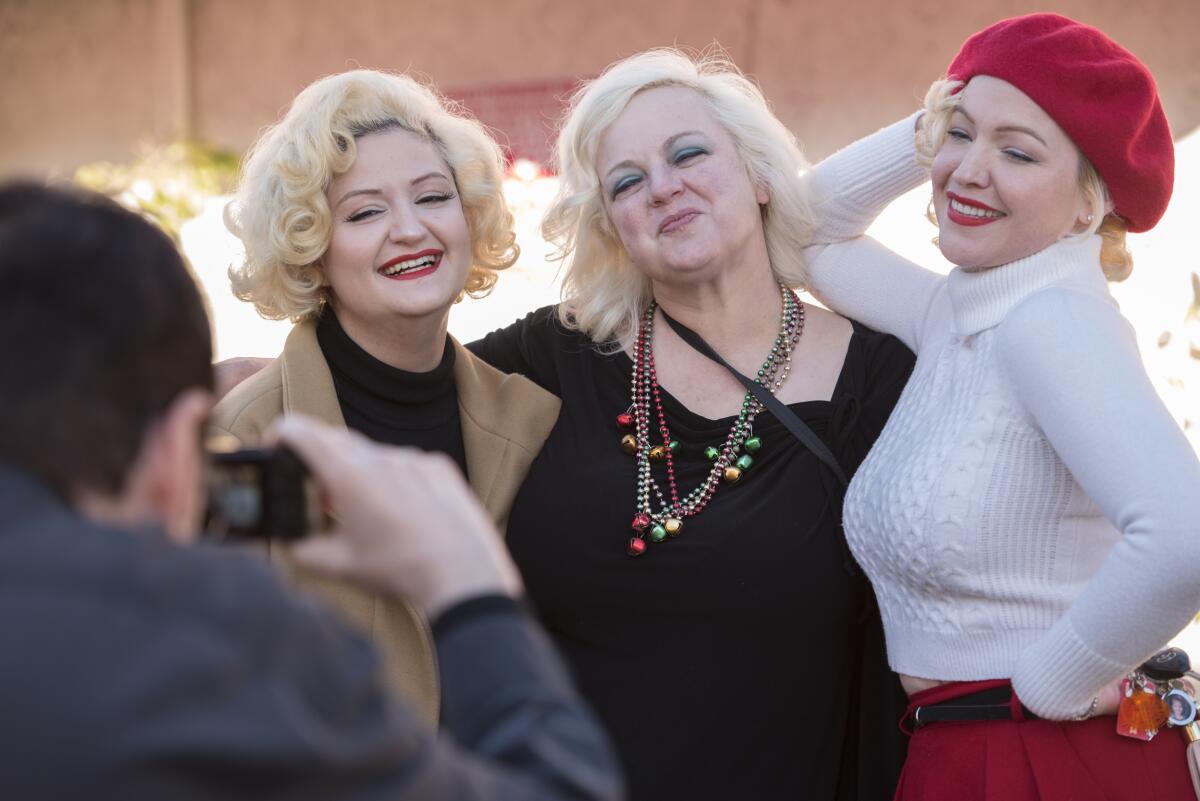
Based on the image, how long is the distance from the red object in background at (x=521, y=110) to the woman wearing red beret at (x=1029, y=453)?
5119mm

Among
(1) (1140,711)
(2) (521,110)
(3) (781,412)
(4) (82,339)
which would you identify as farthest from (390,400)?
(2) (521,110)

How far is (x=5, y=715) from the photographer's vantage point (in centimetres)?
88

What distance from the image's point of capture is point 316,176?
9.00 ft

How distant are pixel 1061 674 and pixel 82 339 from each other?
166 centimetres

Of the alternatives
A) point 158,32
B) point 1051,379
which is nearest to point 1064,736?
point 1051,379

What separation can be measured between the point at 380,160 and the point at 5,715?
2.07 metres

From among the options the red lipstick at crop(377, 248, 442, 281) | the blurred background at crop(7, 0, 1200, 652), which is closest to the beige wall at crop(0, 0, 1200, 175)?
the blurred background at crop(7, 0, 1200, 652)

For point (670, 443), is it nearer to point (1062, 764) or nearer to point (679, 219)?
point (679, 219)

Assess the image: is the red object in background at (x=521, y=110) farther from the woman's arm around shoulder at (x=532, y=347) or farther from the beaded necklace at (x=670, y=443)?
the beaded necklace at (x=670, y=443)

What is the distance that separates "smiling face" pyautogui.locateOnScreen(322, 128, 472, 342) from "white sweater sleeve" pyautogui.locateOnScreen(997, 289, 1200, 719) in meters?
1.20

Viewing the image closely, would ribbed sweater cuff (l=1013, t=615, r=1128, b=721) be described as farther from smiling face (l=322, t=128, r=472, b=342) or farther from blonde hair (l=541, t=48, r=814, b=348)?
smiling face (l=322, t=128, r=472, b=342)

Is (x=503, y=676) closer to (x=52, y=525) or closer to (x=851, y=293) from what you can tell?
(x=52, y=525)

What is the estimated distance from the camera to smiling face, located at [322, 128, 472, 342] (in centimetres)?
276

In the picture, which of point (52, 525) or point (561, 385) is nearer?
point (52, 525)
